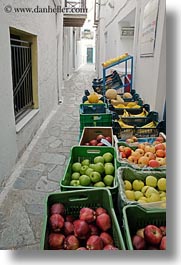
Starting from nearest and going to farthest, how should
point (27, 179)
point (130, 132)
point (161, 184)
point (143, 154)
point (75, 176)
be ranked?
point (161, 184) → point (75, 176) → point (143, 154) → point (130, 132) → point (27, 179)

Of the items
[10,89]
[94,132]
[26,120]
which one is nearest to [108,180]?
[94,132]

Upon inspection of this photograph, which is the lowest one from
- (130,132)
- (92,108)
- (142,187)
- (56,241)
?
(56,241)

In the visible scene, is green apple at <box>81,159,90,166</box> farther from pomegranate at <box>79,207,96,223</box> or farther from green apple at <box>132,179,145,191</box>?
pomegranate at <box>79,207,96,223</box>

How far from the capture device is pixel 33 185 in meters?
2.48

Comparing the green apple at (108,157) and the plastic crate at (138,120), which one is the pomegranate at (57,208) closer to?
the green apple at (108,157)

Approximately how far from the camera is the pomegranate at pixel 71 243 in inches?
43.2

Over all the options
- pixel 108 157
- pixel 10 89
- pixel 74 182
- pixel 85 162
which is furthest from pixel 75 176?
pixel 10 89

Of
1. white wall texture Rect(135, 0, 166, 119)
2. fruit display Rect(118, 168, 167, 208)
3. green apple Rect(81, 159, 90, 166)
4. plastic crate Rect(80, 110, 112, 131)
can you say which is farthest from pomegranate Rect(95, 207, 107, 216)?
plastic crate Rect(80, 110, 112, 131)

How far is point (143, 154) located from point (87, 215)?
716 millimetres

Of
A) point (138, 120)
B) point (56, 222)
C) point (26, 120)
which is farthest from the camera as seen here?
point (26, 120)

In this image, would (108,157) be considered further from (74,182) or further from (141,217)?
(141,217)

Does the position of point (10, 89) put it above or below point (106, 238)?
above

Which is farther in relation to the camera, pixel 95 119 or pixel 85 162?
pixel 95 119

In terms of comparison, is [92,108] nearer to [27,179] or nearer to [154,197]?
[27,179]
